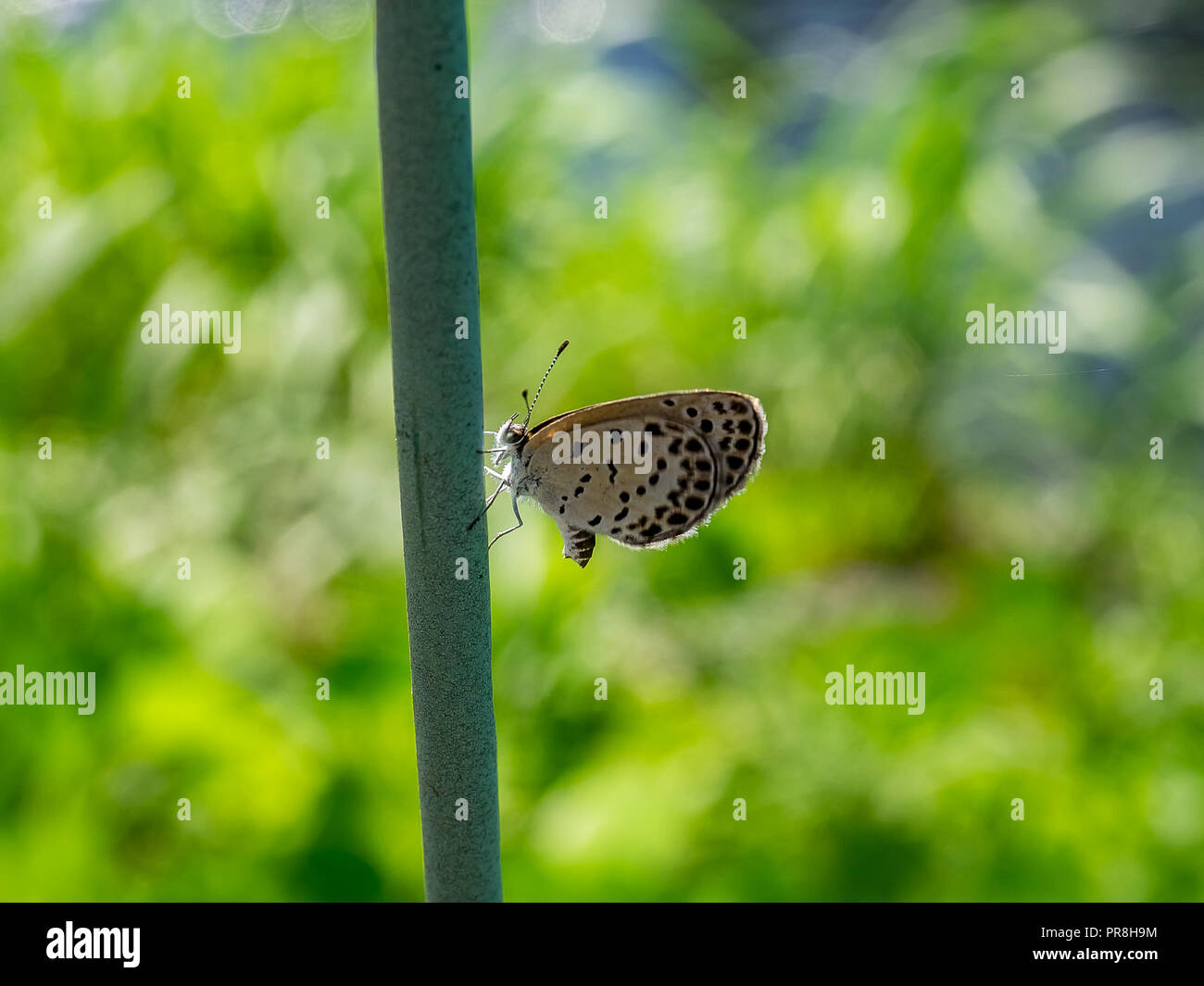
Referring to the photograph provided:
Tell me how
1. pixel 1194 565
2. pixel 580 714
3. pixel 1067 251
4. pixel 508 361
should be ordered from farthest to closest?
pixel 1067 251 → pixel 508 361 → pixel 1194 565 → pixel 580 714

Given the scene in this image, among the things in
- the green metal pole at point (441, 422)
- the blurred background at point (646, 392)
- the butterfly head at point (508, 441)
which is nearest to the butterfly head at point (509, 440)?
the butterfly head at point (508, 441)

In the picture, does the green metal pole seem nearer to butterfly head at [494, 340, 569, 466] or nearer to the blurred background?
butterfly head at [494, 340, 569, 466]

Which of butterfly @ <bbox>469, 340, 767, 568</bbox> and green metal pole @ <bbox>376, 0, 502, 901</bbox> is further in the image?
butterfly @ <bbox>469, 340, 767, 568</bbox>

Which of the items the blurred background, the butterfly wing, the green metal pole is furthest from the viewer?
the blurred background

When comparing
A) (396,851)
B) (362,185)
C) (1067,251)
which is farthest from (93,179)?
(1067,251)

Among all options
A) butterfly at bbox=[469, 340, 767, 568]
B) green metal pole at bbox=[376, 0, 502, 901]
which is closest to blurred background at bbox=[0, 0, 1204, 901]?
butterfly at bbox=[469, 340, 767, 568]

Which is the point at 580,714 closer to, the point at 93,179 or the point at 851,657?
the point at 851,657
